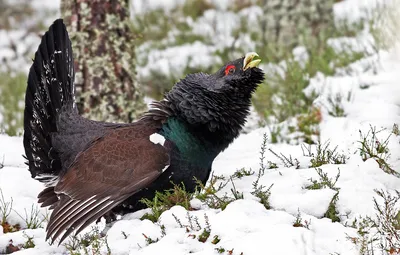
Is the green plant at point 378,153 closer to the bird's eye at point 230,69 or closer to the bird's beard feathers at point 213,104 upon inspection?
the bird's beard feathers at point 213,104

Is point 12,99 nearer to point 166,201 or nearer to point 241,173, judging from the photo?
point 241,173

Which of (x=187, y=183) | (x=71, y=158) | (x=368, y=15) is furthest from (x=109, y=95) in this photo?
(x=368, y=15)

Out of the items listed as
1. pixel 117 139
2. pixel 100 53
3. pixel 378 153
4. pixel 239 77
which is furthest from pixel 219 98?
pixel 100 53

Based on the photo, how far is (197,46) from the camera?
1030cm

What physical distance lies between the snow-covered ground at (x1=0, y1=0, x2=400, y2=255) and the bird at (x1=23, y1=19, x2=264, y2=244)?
215 mm

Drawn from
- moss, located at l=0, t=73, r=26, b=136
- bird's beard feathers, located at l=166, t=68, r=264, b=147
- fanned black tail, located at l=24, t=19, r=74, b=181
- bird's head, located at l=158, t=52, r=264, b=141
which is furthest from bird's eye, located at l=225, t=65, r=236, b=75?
moss, located at l=0, t=73, r=26, b=136

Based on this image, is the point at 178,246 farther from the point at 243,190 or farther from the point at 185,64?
the point at 185,64

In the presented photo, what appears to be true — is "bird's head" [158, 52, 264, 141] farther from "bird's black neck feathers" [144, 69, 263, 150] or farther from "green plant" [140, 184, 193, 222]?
"green plant" [140, 184, 193, 222]

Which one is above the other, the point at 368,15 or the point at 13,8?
the point at 13,8

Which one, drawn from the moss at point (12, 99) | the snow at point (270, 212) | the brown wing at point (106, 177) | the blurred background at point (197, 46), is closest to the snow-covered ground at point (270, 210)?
the snow at point (270, 212)

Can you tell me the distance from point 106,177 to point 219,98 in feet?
3.46

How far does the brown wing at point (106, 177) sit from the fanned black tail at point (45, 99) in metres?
0.45

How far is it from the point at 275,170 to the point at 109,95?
2.82m

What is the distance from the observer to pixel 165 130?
457 cm
